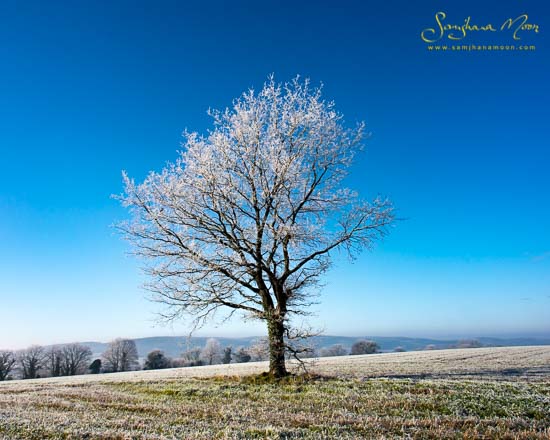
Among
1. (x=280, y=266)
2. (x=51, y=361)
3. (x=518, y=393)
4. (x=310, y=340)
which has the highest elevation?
(x=280, y=266)

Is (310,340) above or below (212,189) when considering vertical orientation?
below

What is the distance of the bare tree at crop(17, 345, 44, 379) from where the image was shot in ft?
267

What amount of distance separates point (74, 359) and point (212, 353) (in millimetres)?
36143

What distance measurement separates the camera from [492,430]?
24.6 ft

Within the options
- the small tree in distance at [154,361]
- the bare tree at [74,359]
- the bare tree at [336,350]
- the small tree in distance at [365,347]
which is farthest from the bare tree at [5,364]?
the small tree in distance at [365,347]

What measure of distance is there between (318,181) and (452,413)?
35.4 ft

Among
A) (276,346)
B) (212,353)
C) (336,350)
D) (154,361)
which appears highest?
(276,346)

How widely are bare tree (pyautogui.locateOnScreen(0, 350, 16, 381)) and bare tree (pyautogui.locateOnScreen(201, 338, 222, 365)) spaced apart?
4596cm

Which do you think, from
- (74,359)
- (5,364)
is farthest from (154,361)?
(5,364)

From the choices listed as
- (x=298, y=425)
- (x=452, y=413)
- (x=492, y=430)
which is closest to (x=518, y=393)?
(x=452, y=413)

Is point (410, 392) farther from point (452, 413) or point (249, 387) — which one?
point (249, 387)

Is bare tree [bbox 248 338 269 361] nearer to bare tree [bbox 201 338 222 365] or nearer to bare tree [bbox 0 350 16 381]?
bare tree [bbox 0 350 16 381]

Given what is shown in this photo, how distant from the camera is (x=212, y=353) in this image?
362 ft

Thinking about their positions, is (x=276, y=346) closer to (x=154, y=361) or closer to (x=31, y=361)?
(x=154, y=361)
